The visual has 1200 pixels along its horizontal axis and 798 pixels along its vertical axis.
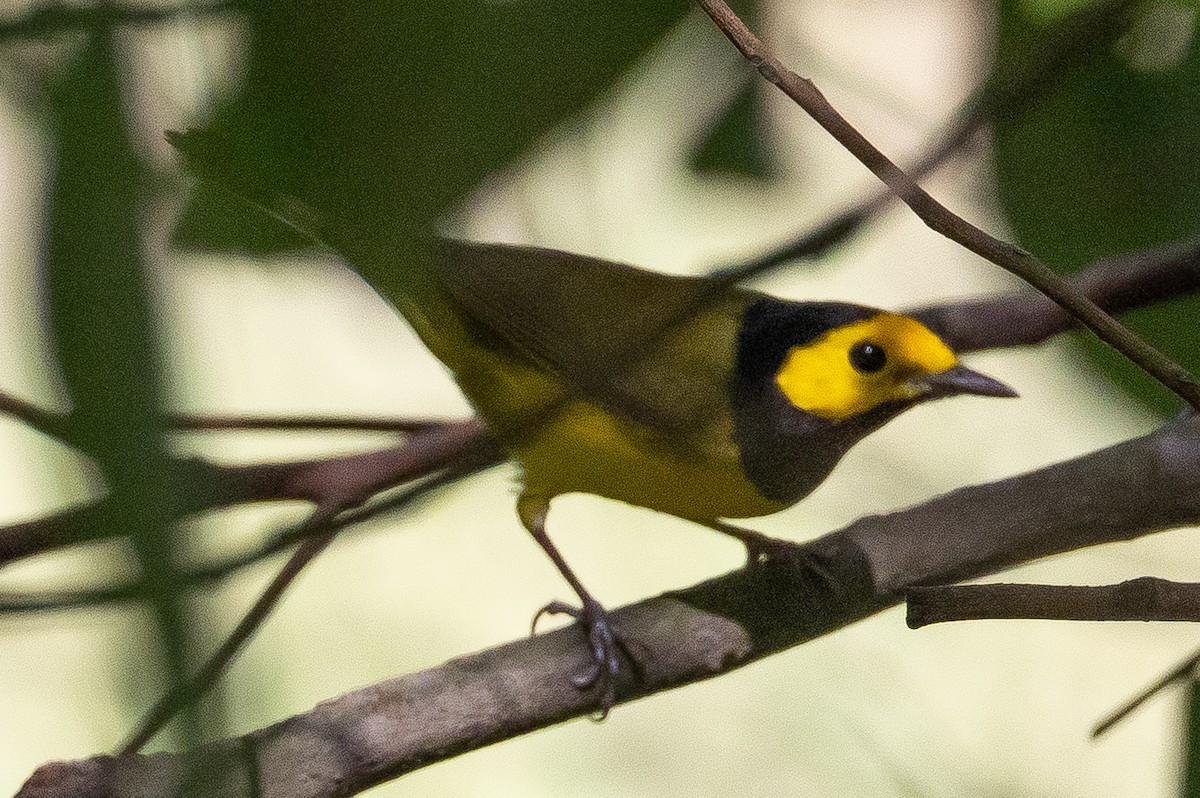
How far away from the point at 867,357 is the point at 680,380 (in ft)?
0.59

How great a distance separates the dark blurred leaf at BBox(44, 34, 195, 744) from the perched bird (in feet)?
2.47

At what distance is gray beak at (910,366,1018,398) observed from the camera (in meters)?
1.09

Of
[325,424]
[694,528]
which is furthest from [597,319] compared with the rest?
[694,528]

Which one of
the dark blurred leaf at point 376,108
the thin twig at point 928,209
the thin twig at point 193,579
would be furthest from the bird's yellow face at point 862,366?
the thin twig at point 193,579

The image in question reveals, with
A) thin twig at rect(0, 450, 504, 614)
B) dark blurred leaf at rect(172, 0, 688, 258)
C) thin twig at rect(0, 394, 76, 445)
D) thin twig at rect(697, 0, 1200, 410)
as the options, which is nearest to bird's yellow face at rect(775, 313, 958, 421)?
thin twig at rect(697, 0, 1200, 410)

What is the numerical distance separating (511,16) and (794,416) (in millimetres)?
A: 716

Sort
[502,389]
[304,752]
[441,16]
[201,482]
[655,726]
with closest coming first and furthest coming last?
[201,482]
[441,16]
[304,752]
[502,389]
[655,726]

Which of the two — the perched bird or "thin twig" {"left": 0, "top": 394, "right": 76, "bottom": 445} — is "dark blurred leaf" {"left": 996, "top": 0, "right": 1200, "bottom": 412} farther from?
"thin twig" {"left": 0, "top": 394, "right": 76, "bottom": 445}

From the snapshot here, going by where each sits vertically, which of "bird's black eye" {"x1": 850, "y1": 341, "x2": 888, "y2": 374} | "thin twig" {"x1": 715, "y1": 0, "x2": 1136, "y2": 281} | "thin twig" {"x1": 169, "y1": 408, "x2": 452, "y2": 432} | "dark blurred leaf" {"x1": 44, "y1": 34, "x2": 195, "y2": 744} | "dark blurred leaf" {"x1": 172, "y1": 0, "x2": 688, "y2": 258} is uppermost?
"bird's black eye" {"x1": 850, "y1": 341, "x2": 888, "y2": 374}

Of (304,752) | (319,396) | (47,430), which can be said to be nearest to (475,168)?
(47,430)

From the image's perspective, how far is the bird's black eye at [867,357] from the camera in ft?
3.71

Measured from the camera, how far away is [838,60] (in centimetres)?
143

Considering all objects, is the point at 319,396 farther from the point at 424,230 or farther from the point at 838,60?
the point at 424,230

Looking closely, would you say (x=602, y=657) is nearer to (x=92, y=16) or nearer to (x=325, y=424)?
(x=325, y=424)
